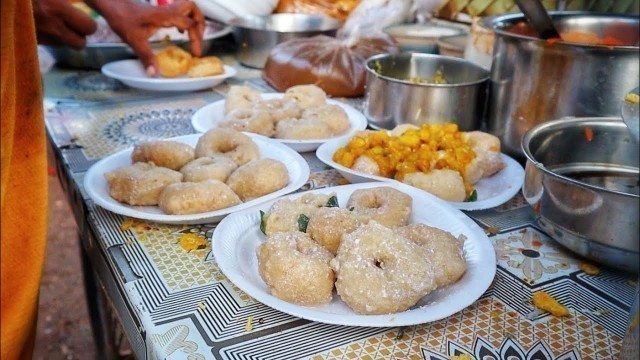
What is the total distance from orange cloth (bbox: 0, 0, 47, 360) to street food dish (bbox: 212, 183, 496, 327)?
34 centimetres

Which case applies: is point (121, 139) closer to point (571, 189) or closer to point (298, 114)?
point (298, 114)

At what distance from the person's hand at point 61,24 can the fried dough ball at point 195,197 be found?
1411 millimetres

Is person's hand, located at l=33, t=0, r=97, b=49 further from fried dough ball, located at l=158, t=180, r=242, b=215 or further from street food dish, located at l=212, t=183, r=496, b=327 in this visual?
street food dish, located at l=212, t=183, r=496, b=327

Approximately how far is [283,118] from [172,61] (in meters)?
0.82

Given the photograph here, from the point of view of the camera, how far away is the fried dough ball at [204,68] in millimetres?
2457

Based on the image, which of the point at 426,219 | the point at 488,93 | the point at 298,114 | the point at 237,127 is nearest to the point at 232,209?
the point at 426,219

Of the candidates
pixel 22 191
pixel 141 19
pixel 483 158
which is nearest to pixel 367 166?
pixel 483 158

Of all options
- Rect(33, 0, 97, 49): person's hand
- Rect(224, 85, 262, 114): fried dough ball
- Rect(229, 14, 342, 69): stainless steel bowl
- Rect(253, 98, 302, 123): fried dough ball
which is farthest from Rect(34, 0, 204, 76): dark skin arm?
Rect(253, 98, 302, 123): fried dough ball

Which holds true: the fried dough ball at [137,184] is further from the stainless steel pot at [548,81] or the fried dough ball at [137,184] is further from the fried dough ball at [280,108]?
the stainless steel pot at [548,81]

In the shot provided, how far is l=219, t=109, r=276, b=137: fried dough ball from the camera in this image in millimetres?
1827

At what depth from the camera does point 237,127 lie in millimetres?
1849

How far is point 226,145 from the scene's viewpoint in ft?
5.26

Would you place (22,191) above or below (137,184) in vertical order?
above

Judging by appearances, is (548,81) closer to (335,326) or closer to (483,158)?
(483,158)
